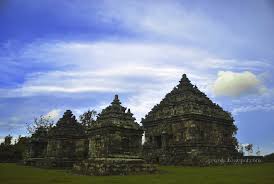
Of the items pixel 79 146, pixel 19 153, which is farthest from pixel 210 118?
pixel 19 153

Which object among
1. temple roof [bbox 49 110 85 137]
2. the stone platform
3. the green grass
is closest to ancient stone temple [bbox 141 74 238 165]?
temple roof [bbox 49 110 85 137]

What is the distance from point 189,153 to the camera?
2933 centimetres

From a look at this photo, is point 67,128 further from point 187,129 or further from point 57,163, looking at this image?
point 187,129

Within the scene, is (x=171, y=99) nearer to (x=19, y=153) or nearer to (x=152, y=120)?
(x=152, y=120)

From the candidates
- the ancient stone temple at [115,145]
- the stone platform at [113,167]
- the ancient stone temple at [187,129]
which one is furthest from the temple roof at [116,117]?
the ancient stone temple at [187,129]

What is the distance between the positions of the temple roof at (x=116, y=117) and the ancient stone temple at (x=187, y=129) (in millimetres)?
10937

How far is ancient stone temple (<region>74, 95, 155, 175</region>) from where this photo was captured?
1756 cm

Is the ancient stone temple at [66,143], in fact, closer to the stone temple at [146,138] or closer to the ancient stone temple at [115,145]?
the stone temple at [146,138]

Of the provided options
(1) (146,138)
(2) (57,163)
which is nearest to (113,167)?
(2) (57,163)

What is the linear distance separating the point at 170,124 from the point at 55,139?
506 inches

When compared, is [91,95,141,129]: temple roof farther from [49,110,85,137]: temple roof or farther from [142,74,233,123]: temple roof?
[142,74,233,123]: temple roof

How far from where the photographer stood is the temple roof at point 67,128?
28.5 metres

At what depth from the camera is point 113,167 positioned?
17.2 metres

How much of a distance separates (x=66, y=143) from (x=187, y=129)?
41.6 ft
